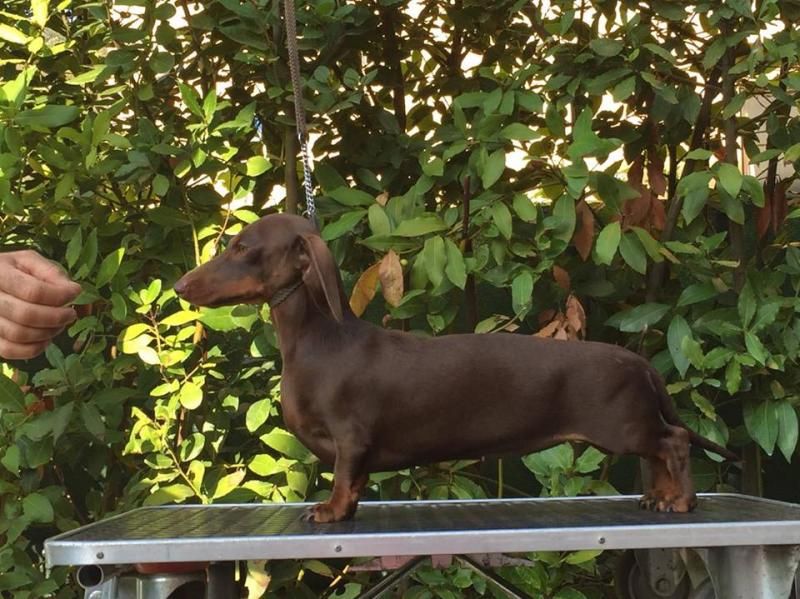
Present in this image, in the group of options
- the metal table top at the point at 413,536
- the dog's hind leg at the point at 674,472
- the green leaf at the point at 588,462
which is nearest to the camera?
the metal table top at the point at 413,536

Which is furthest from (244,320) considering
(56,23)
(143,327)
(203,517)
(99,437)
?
(56,23)

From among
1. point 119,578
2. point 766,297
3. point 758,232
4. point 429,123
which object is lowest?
point 119,578

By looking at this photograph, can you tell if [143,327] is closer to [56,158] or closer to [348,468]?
[56,158]

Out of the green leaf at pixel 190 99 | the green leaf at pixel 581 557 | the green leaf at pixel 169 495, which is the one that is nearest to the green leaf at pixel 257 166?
the green leaf at pixel 190 99

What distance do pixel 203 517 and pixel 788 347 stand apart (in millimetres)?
989

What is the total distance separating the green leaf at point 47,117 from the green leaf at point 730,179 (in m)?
1.13

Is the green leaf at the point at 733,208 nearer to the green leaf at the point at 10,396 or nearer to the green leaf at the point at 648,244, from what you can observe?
the green leaf at the point at 648,244

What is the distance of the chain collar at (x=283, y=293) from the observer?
1195mm

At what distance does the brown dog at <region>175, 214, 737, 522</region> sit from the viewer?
1166mm

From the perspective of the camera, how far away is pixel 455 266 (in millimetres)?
1601

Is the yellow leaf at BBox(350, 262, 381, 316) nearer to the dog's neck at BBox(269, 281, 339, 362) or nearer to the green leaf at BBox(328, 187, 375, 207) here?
the green leaf at BBox(328, 187, 375, 207)

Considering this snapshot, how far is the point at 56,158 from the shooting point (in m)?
1.75

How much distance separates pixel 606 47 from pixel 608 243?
35 cm

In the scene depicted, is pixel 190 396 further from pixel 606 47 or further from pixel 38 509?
pixel 606 47
